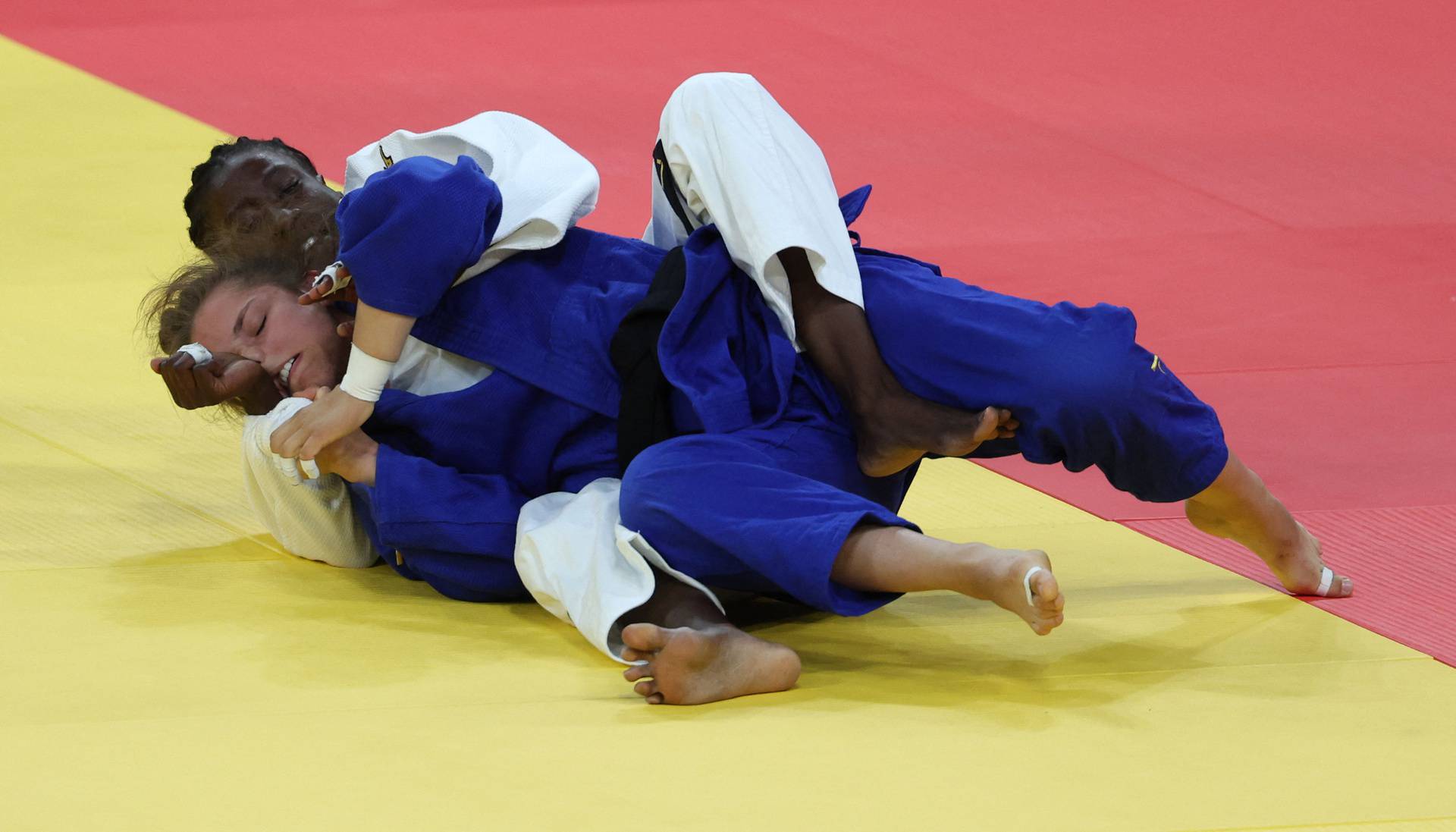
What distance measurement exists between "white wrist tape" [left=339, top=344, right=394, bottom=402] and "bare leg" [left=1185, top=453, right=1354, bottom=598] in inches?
40.4

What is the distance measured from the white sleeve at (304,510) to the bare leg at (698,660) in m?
0.53

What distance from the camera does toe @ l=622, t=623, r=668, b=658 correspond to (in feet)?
6.47

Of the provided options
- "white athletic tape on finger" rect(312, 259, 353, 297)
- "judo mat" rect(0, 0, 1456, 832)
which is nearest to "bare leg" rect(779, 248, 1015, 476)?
"judo mat" rect(0, 0, 1456, 832)

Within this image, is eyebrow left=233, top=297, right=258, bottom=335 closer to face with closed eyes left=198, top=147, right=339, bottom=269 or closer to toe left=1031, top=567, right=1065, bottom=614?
face with closed eyes left=198, top=147, right=339, bottom=269

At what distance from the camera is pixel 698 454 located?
215 centimetres

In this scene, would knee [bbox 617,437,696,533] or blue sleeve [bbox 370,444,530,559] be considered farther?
blue sleeve [bbox 370,444,530,559]

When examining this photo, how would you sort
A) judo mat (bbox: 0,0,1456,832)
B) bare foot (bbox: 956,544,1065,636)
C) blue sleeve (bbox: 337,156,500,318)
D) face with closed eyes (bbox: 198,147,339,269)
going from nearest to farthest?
judo mat (bbox: 0,0,1456,832)
bare foot (bbox: 956,544,1065,636)
blue sleeve (bbox: 337,156,500,318)
face with closed eyes (bbox: 198,147,339,269)

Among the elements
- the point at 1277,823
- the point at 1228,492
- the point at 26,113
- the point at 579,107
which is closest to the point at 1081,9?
the point at 579,107

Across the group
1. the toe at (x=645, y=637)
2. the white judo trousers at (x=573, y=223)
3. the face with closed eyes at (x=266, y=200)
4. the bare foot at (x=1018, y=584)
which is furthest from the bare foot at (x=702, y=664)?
the face with closed eyes at (x=266, y=200)

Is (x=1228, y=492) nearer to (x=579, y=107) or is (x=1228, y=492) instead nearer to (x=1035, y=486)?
(x=1035, y=486)

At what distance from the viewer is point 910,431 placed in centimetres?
226

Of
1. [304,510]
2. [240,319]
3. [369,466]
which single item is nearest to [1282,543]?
[369,466]

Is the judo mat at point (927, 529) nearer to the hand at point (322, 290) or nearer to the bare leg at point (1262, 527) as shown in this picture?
the bare leg at point (1262, 527)

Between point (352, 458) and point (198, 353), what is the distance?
26cm
